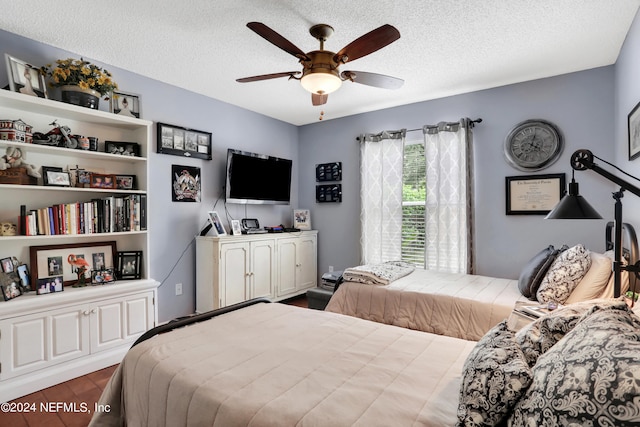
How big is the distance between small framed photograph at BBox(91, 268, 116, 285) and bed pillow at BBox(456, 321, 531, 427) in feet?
9.62

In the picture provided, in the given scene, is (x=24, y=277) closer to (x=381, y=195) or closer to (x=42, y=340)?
(x=42, y=340)

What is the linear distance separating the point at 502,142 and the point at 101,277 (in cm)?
416

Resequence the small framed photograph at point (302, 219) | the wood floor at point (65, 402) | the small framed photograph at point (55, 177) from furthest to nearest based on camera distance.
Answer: the small framed photograph at point (302, 219) → the small framed photograph at point (55, 177) → the wood floor at point (65, 402)

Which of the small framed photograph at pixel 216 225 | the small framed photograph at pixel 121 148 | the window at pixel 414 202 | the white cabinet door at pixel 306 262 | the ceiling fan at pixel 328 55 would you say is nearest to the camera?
the ceiling fan at pixel 328 55

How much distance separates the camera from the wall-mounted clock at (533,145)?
3213mm

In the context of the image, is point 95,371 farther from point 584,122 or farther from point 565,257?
point 584,122

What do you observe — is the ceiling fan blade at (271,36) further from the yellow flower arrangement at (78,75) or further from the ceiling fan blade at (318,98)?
the yellow flower arrangement at (78,75)

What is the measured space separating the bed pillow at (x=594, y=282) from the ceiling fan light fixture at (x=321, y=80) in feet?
7.15

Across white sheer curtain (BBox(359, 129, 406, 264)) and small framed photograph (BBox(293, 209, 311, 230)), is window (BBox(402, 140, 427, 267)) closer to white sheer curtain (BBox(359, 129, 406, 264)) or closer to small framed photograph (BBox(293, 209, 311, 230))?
white sheer curtain (BBox(359, 129, 406, 264))

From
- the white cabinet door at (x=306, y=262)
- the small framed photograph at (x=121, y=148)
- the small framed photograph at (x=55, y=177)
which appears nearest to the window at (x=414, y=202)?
the white cabinet door at (x=306, y=262)

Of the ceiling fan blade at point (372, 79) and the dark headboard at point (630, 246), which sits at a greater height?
the ceiling fan blade at point (372, 79)

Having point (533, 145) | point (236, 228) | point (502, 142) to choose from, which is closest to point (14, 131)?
point (236, 228)

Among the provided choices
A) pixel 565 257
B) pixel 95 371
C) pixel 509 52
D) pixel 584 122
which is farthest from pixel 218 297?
pixel 584 122

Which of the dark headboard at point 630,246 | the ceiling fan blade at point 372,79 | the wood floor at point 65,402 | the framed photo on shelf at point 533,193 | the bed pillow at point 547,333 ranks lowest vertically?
the wood floor at point 65,402
